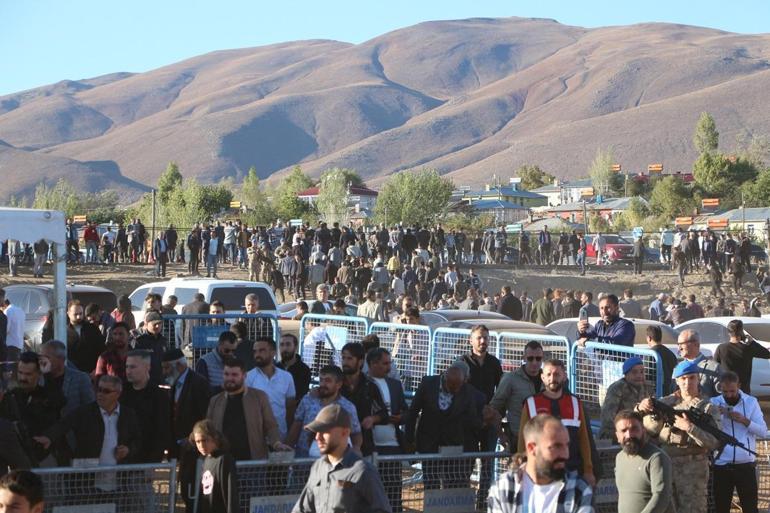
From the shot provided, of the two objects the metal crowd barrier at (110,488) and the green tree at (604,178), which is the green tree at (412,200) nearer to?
the green tree at (604,178)

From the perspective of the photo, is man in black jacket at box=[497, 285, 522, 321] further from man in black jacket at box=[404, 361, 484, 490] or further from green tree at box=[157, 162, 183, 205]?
green tree at box=[157, 162, 183, 205]

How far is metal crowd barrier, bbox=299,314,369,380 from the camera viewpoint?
1382 cm

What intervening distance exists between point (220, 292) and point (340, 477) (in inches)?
564

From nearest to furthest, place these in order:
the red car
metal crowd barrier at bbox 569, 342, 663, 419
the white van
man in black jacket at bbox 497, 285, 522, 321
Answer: metal crowd barrier at bbox 569, 342, 663, 419 < the white van < man in black jacket at bbox 497, 285, 522, 321 < the red car

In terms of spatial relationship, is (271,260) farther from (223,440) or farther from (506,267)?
(223,440)

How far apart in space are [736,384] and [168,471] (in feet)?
14.8

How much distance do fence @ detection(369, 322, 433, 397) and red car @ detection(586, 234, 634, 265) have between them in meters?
35.5

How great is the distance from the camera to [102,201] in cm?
15375

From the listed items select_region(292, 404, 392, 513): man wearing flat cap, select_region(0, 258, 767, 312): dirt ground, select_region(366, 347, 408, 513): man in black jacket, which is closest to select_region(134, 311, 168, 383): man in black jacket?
select_region(366, 347, 408, 513): man in black jacket

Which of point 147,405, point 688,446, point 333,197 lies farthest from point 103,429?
point 333,197

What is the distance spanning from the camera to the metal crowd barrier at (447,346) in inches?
508

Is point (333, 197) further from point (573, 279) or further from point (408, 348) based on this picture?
point (408, 348)

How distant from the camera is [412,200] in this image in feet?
307

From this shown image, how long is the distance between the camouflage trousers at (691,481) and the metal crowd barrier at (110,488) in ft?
12.1
